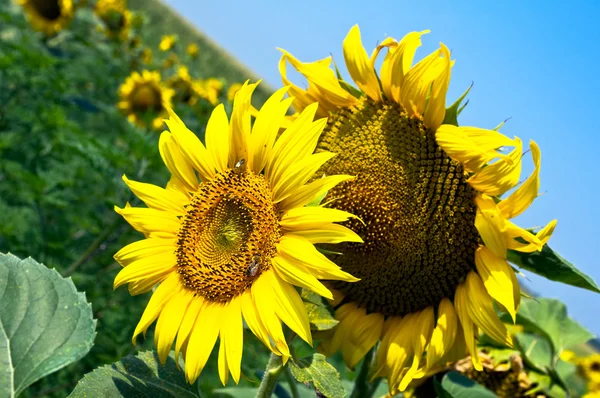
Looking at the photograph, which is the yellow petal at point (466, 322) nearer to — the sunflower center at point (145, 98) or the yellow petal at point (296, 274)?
the yellow petal at point (296, 274)

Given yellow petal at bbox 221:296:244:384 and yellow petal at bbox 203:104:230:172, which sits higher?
yellow petal at bbox 203:104:230:172

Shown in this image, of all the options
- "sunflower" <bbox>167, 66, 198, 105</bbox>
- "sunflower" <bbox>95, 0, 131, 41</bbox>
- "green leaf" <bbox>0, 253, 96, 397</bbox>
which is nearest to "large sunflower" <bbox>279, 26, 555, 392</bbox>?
"green leaf" <bbox>0, 253, 96, 397</bbox>

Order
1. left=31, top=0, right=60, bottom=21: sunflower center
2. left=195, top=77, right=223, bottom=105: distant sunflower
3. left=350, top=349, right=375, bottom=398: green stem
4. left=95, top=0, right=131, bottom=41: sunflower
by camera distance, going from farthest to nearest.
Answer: left=95, top=0, right=131, bottom=41: sunflower, left=31, top=0, right=60, bottom=21: sunflower center, left=195, top=77, right=223, bottom=105: distant sunflower, left=350, top=349, right=375, bottom=398: green stem

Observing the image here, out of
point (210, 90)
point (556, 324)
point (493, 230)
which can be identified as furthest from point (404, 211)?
point (210, 90)

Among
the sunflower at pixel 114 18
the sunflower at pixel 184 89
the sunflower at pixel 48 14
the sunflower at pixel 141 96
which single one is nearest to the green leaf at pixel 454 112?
the sunflower at pixel 141 96

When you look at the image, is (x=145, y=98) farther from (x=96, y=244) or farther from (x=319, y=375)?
(x=319, y=375)

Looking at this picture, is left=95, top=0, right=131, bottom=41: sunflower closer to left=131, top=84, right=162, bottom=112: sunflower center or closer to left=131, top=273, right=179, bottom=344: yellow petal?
left=131, top=84, right=162, bottom=112: sunflower center

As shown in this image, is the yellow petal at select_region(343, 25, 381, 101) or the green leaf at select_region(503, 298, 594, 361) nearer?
the yellow petal at select_region(343, 25, 381, 101)
